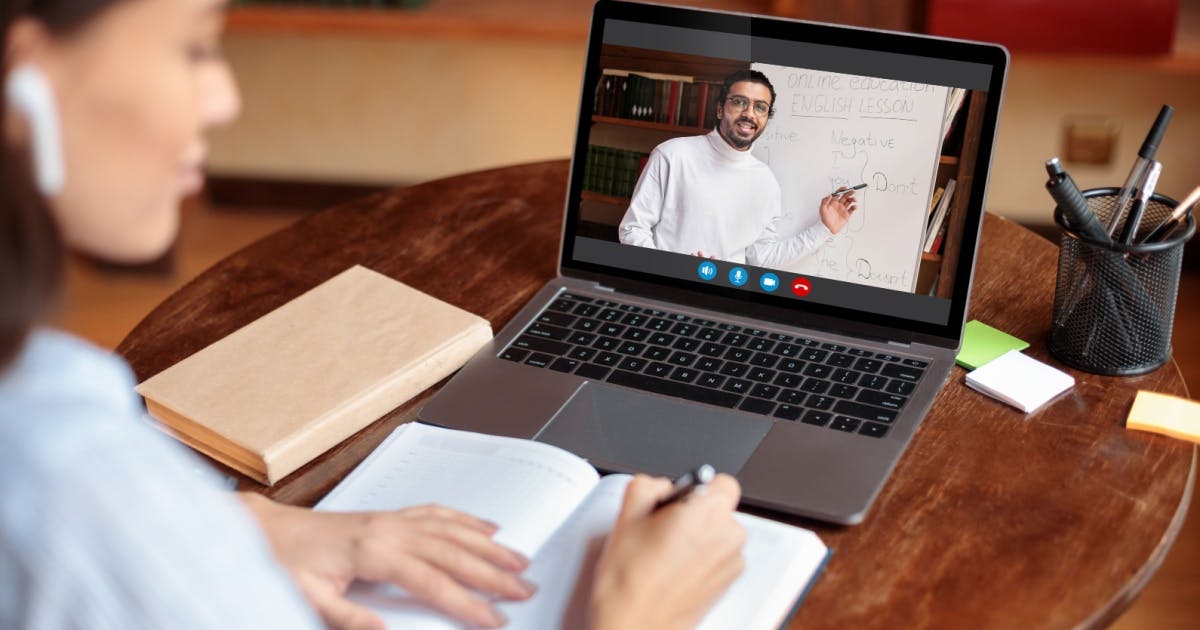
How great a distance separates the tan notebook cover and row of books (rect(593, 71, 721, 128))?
0.25 metres

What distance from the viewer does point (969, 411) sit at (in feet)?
3.38

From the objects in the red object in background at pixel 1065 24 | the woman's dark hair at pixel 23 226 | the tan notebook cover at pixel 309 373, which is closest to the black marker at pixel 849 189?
the tan notebook cover at pixel 309 373

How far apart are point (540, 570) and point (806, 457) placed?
24 cm

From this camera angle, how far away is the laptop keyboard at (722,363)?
1021mm

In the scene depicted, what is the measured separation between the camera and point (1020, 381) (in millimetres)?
1052

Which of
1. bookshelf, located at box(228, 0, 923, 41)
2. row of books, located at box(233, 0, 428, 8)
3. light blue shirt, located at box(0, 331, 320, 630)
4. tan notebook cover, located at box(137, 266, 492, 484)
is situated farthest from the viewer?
row of books, located at box(233, 0, 428, 8)

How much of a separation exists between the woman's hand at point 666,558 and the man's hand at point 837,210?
13.6 inches

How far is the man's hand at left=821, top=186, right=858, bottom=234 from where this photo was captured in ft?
3.59

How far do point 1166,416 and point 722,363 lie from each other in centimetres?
38

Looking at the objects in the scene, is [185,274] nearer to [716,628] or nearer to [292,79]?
[292,79]

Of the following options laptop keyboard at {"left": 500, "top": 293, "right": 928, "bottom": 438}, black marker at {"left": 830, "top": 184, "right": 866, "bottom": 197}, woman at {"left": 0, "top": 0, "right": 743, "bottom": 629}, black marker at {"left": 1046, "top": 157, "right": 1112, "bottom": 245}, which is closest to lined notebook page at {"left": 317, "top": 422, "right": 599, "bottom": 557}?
laptop keyboard at {"left": 500, "top": 293, "right": 928, "bottom": 438}

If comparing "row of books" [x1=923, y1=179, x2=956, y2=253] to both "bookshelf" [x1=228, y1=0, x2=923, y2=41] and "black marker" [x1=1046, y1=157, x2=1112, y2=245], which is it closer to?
"black marker" [x1=1046, y1=157, x2=1112, y2=245]

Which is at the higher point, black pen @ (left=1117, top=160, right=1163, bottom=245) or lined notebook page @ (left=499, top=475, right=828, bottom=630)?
black pen @ (left=1117, top=160, right=1163, bottom=245)

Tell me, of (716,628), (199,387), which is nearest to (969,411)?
(716,628)
